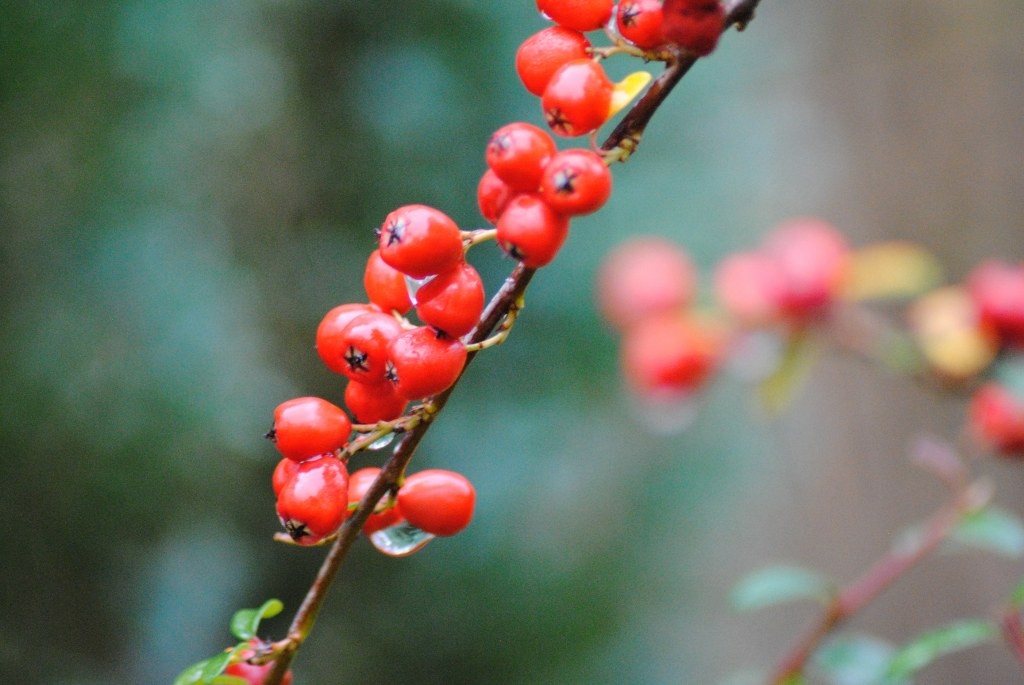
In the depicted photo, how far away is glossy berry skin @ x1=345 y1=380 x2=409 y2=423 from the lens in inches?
14.4

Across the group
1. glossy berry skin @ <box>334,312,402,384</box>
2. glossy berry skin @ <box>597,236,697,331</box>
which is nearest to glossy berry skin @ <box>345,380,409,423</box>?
glossy berry skin @ <box>334,312,402,384</box>

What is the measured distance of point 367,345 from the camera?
0.35 m

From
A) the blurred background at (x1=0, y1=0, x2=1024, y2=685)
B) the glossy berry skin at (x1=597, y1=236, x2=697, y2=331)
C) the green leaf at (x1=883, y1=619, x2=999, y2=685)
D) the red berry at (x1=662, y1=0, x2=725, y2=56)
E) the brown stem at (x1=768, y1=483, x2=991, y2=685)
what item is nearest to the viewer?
the red berry at (x1=662, y1=0, x2=725, y2=56)

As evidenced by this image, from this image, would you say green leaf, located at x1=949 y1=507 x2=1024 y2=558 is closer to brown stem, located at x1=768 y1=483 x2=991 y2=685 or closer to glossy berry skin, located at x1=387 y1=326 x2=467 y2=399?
brown stem, located at x1=768 y1=483 x2=991 y2=685

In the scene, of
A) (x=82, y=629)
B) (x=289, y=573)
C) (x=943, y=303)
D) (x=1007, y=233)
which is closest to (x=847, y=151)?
(x=1007, y=233)

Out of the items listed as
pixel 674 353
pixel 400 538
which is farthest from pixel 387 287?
pixel 674 353

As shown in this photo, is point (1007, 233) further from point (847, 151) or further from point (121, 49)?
point (121, 49)

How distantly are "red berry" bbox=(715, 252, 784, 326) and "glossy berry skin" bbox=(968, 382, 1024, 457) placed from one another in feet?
0.66

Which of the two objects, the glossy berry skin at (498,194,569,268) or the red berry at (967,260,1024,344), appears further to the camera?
the red berry at (967,260,1024,344)

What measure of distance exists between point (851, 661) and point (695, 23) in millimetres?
596

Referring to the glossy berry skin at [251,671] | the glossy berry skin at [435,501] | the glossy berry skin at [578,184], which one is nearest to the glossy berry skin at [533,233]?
the glossy berry skin at [578,184]

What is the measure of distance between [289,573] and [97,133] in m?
0.57

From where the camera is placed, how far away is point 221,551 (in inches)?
40.9

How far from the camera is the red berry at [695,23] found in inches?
11.8
